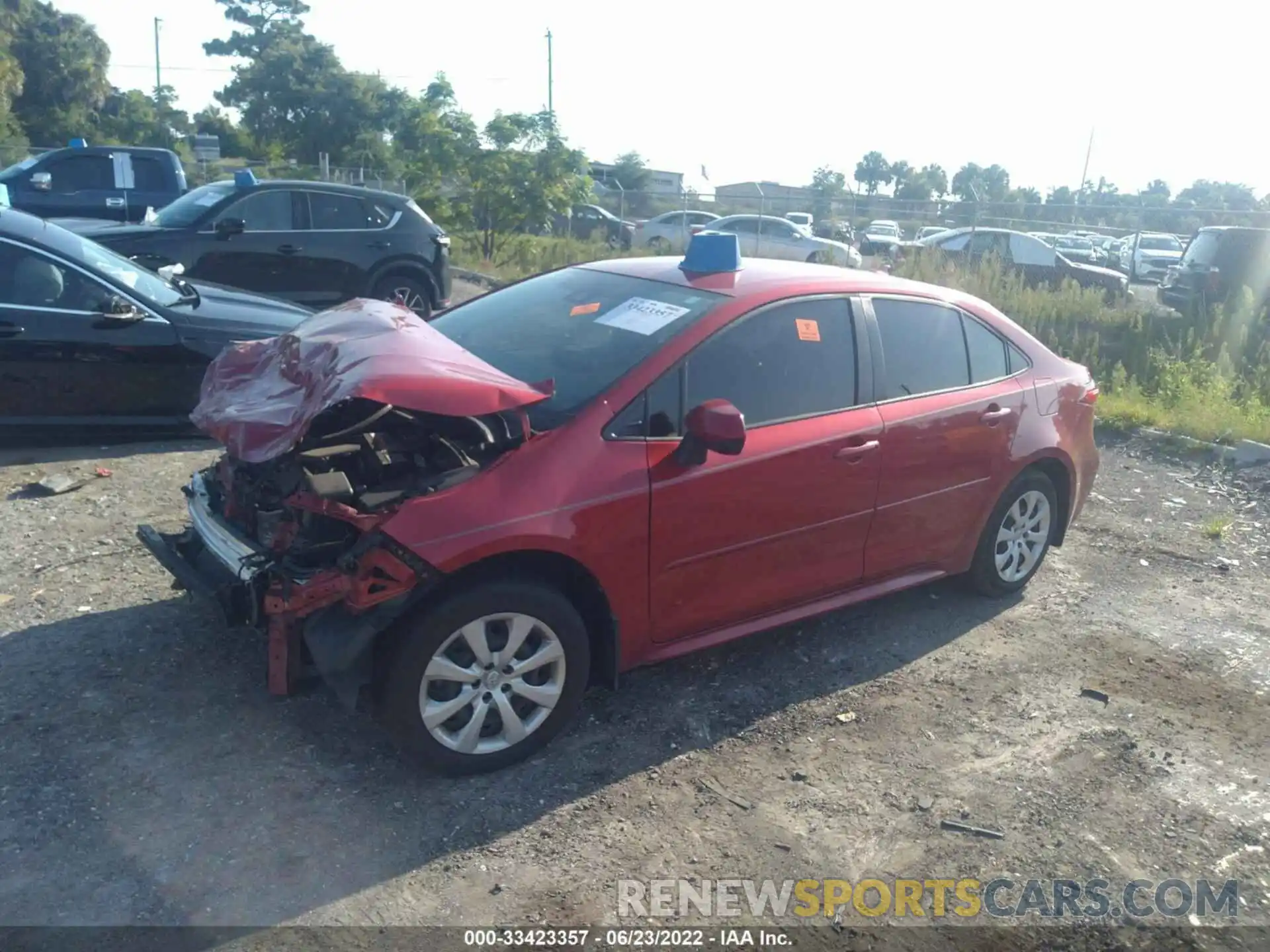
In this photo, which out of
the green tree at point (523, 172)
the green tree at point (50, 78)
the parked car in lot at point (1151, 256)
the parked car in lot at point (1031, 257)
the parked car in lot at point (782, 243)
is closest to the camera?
the green tree at point (523, 172)

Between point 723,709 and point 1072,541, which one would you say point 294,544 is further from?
point 1072,541

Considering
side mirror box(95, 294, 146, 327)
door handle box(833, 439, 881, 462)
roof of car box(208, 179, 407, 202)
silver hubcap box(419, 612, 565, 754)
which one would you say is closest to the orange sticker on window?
door handle box(833, 439, 881, 462)

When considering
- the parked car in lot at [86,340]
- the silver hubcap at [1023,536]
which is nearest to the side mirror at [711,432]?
the silver hubcap at [1023,536]

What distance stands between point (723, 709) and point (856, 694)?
610mm

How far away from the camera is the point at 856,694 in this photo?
4.52m

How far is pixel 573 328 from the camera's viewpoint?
446cm

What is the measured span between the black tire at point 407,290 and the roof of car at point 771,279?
682cm

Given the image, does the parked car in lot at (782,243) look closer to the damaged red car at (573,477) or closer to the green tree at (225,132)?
the damaged red car at (573,477)

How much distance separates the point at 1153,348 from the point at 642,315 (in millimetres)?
10220

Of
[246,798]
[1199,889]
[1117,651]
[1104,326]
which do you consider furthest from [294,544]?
[1104,326]

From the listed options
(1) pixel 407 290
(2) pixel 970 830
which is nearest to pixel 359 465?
(2) pixel 970 830

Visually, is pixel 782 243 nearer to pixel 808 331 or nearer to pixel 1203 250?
pixel 1203 250

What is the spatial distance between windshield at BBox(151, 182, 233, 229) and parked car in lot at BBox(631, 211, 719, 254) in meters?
14.8

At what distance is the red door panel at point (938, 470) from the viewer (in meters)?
4.71
